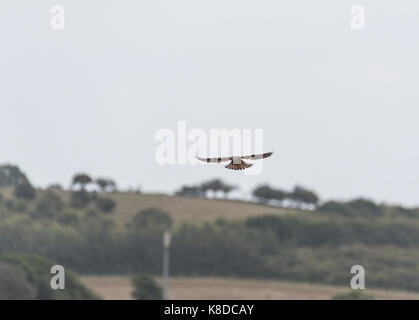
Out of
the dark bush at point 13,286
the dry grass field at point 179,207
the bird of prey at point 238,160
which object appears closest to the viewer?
the bird of prey at point 238,160

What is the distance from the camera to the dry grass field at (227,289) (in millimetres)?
96425

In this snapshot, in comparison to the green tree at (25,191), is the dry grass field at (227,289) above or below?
below

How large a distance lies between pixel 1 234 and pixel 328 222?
93.0 feet

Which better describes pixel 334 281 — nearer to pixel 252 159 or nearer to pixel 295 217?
pixel 295 217

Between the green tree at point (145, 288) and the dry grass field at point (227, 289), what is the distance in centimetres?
78

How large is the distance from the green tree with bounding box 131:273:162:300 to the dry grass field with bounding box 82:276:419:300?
2.57ft

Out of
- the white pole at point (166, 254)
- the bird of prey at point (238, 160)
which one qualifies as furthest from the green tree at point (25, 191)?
the bird of prey at point (238, 160)

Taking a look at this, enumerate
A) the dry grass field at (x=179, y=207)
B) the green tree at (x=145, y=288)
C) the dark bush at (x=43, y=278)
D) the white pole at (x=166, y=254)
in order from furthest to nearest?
the dry grass field at (x=179, y=207) → the white pole at (x=166, y=254) → the green tree at (x=145, y=288) → the dark bush at (x=43, y=278)

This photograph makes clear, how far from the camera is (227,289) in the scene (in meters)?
101

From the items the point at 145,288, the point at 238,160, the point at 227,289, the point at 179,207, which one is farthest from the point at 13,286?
the point at 238,160

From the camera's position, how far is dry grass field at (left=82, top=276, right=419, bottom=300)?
96425 millimetres

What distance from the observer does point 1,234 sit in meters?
107

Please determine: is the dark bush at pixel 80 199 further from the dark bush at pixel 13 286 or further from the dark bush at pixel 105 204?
the dark bush at pixel 13 286
